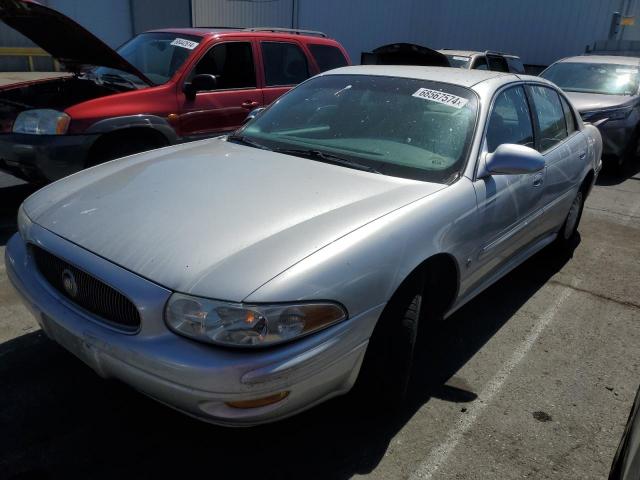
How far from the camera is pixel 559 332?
139 inches

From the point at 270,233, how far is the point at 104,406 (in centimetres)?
121

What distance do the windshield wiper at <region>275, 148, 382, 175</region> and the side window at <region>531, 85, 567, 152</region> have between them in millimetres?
1518

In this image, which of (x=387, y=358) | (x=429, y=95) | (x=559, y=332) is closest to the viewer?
(x=387, y=358)

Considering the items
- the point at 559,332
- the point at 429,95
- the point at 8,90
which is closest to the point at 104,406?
the point at 429,95

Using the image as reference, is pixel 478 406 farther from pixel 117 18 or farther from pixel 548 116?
pixel 117 18

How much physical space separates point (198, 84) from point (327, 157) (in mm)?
2557

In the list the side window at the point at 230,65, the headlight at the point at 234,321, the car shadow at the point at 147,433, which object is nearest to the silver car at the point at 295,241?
the headlight at the point at 234,321

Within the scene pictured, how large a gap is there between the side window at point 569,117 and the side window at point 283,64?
2.87 metres

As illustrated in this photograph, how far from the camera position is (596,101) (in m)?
7.93

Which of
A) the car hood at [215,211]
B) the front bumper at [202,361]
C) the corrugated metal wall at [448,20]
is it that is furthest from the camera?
the corrugated metal wall at [448,20]

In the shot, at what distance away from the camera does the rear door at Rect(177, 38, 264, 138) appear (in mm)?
5203

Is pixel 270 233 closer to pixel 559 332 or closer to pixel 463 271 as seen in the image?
pixel 463 271

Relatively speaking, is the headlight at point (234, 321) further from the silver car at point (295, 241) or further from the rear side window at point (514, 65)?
the rear side window at point (514, 65)

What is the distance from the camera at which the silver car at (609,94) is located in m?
7.65
